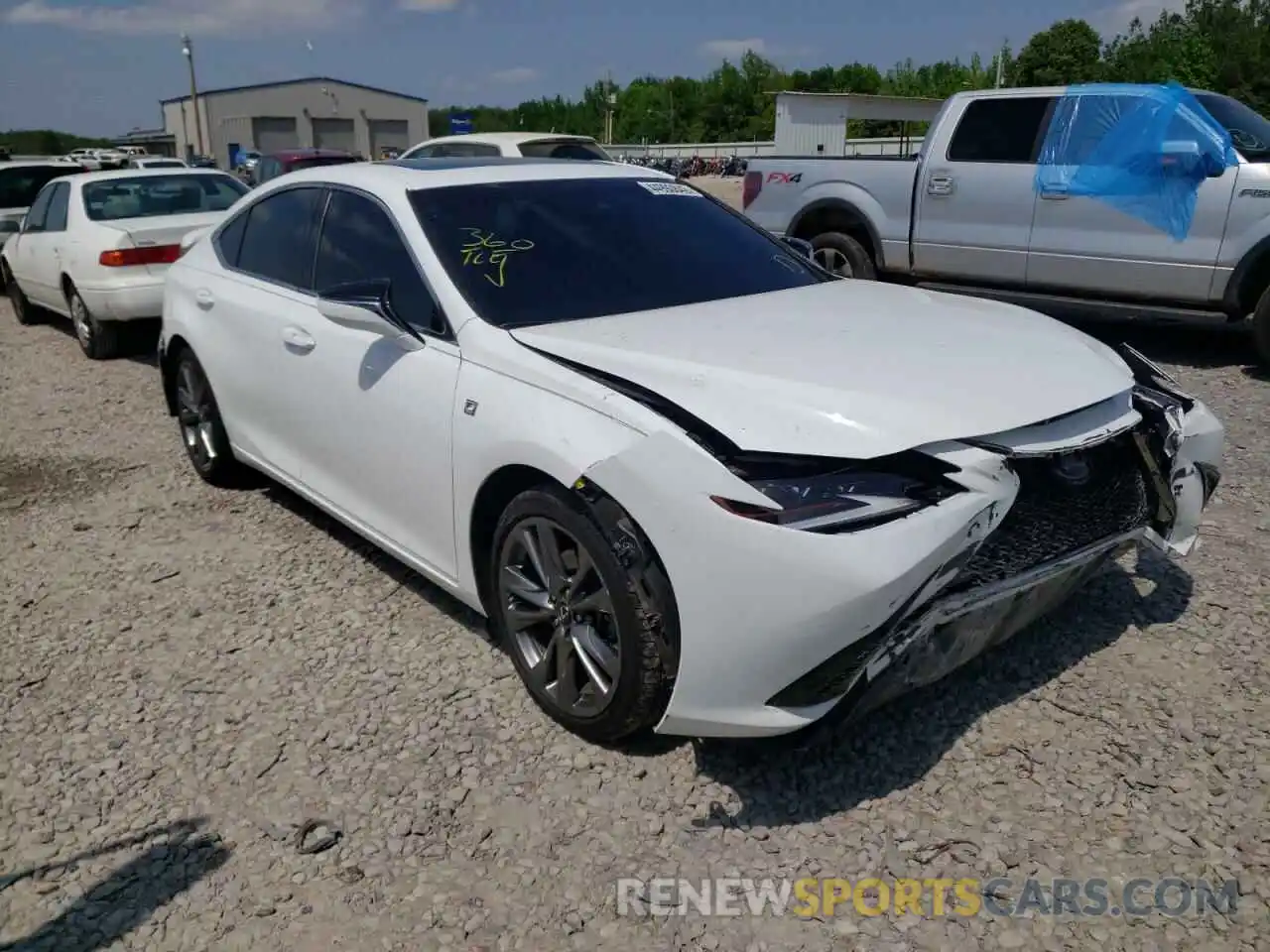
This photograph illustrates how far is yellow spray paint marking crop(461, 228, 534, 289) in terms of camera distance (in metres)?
3.47

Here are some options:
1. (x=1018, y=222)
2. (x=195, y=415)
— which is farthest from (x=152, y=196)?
(x=1018, y=222)

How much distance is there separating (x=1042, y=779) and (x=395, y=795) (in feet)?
6.00

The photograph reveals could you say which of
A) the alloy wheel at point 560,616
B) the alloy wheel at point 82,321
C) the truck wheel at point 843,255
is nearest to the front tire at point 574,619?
the alloy wheel at point 560,616

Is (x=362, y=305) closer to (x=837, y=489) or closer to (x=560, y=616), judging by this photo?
(x=560, y=616)

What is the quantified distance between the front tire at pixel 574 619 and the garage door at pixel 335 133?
75.3 meters

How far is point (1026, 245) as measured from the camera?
796 centimetres

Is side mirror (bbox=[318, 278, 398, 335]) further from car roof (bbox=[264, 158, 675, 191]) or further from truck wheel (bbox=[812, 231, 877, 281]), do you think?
truck wheel (bbox=[812, 231, 877, 281])

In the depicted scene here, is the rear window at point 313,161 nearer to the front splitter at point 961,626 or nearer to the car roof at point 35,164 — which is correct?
the car roof at point 35,164

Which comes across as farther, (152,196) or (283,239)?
(152,196)

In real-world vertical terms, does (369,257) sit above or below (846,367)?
above

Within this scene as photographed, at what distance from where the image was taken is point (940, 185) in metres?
8.38

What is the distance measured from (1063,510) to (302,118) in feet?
255

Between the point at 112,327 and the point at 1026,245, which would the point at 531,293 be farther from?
the point at 112,327

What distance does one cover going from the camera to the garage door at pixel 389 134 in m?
73.0
